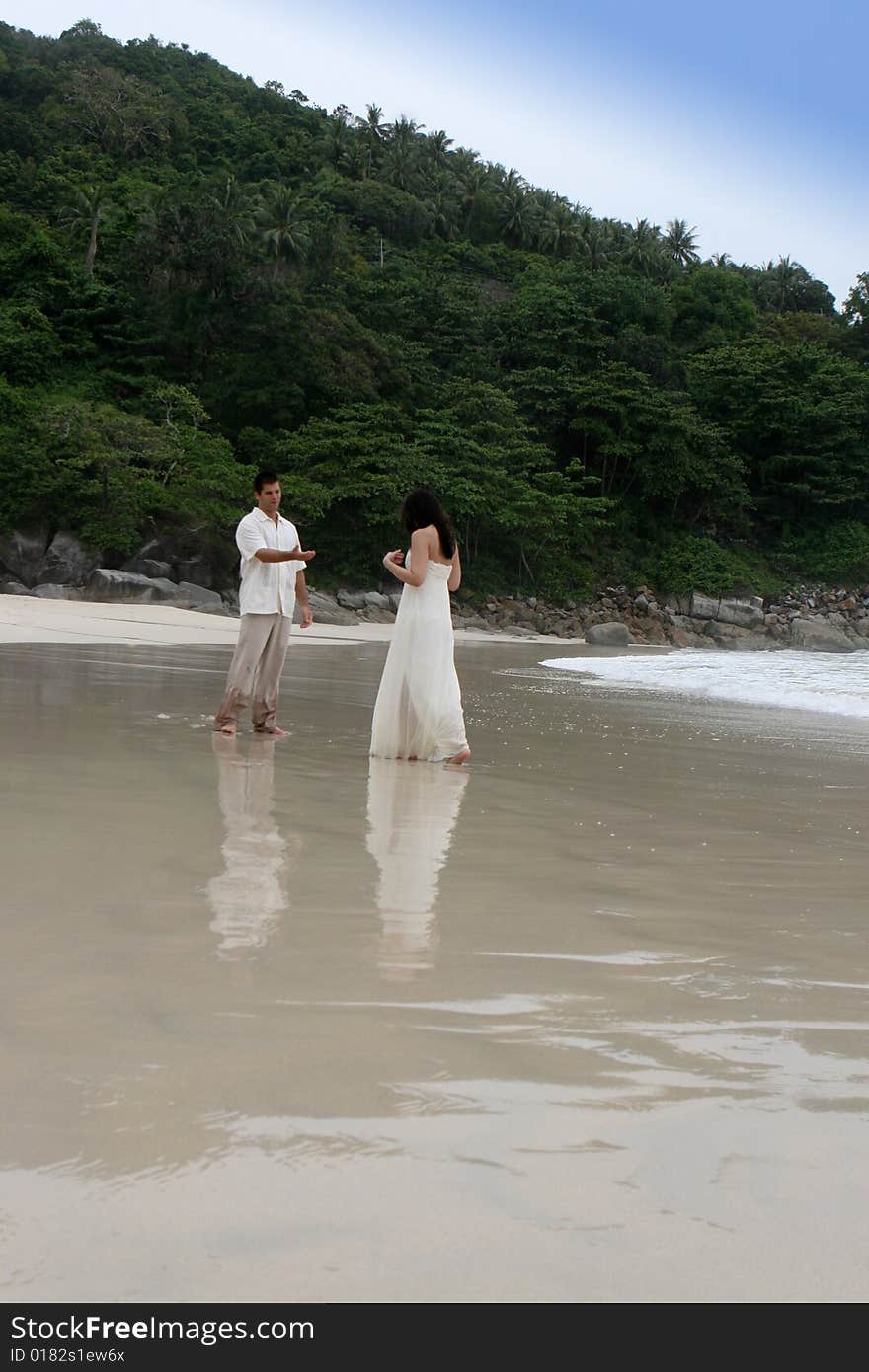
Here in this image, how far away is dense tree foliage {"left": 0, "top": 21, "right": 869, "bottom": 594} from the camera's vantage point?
3403 centimetres

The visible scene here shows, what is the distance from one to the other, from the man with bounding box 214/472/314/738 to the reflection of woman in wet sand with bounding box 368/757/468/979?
124cm

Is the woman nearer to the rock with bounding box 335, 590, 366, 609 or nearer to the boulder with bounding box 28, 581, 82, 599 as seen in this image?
the boulder with bounding box 28, 581, 82, 599

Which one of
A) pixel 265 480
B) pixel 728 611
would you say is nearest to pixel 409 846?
pixel 265 480

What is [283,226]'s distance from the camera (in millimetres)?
46875

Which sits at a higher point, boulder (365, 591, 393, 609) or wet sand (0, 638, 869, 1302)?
boulder (365, 591, 393, 609)

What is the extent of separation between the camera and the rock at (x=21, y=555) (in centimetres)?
3123

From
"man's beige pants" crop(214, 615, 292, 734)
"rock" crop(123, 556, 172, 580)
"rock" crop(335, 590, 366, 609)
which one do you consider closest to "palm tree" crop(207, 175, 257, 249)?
"rock" crop(335, 590, 366, 609)

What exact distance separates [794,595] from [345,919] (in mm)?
44110

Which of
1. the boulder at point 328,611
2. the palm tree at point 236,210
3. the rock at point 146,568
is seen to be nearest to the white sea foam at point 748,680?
the boulder at point 328,611

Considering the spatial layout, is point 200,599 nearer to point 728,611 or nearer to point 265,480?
point 728,611

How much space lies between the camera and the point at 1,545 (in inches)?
1234

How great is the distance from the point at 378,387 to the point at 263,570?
110ft

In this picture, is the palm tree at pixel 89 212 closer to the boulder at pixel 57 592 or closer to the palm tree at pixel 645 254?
the boulder at pixel 57 592

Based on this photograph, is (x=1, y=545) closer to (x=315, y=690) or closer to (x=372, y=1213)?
(x=315, y=690)
